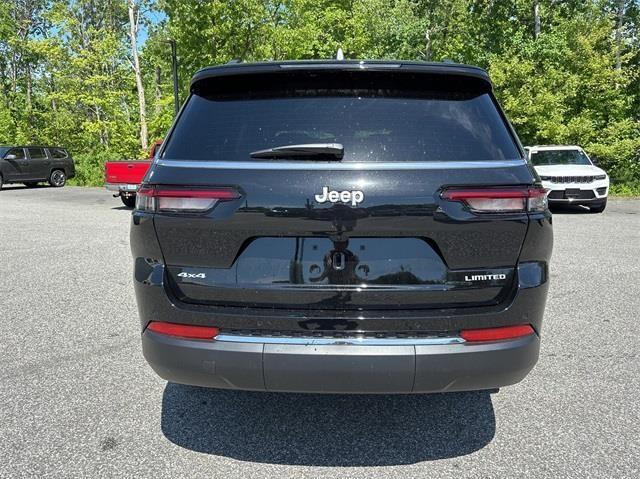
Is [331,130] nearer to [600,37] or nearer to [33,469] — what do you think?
[33,469]

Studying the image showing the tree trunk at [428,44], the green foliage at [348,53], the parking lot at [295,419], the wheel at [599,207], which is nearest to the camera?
the parking lot at [295,419]

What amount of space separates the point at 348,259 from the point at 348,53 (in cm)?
2984

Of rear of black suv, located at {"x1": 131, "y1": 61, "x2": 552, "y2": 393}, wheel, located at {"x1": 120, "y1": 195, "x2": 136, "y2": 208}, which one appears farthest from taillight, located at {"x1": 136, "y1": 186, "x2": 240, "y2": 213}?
wheel, located at {"x1": 120, "y1": 195, "x2": 136, "y2": 208}

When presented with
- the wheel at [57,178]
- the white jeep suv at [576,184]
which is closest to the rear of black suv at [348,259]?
the white jeep suv at [576,184]

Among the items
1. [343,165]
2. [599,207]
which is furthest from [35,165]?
[343,165]

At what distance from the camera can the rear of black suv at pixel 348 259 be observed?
2121 millimetres

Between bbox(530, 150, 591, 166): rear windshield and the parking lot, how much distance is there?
1017 cm

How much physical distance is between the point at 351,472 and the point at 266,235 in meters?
1.22

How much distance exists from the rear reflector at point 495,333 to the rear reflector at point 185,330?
1092 millimetres

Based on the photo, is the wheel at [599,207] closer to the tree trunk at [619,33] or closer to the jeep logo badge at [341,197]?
the tree trunk at [619,33]

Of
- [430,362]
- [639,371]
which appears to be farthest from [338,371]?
[639,371]

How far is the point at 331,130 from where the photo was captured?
228cm

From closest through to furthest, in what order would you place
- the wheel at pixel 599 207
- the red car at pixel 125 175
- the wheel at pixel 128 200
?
the wheel at pixel 599 207
the red car at pixel 125 175
the wheel at pixel 128 200

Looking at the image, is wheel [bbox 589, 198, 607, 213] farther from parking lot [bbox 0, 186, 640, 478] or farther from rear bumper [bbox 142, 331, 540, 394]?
rear bumper [bbox 142, 331, 540, 394]
